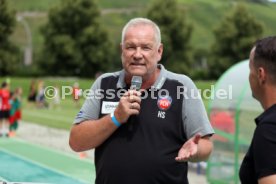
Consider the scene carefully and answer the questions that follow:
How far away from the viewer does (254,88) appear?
9.23 feet

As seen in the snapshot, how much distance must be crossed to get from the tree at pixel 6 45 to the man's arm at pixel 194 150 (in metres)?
58.9

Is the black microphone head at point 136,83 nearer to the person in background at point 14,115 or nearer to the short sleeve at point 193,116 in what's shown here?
the short sleeve at point 193,116

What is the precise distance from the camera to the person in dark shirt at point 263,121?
2.50 m

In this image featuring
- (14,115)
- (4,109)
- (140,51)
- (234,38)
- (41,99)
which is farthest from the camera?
(234,38)

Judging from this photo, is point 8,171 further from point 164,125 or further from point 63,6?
point 63,6

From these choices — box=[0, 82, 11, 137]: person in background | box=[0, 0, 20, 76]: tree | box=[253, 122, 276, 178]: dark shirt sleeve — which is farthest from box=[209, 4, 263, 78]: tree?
box=[253, 122, 276, 178]: dark shirt sleeve

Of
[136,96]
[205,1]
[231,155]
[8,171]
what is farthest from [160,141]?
[205,1]

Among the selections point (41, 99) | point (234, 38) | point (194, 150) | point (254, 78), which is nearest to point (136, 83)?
point (194, 150)

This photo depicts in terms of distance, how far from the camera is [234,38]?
65.5 m

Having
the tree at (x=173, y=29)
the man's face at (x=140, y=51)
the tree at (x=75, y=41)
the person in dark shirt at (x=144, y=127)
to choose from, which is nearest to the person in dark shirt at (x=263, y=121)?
the person in dark shirt at (x=144, y=127)

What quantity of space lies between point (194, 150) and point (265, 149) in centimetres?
64

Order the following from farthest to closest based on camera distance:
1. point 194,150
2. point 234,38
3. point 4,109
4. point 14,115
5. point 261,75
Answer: point 234,38
point 14,115
point 4,109
point 194,150
point 261,75

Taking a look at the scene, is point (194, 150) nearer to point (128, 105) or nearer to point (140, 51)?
point (128, 105)

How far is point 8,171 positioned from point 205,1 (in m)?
150
